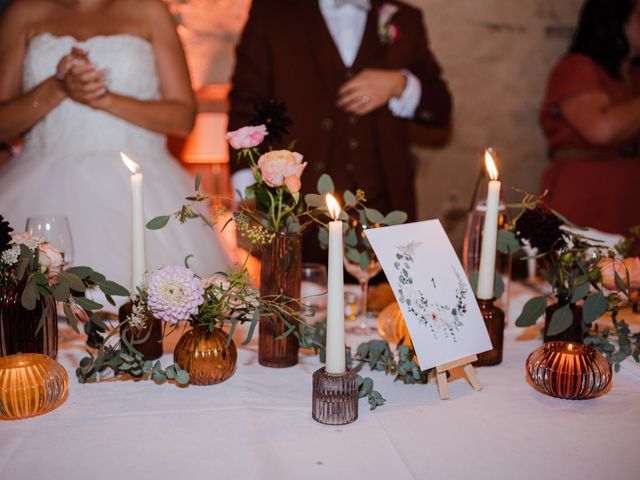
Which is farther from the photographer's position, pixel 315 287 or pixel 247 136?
pixel 315 287

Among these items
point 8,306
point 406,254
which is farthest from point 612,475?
point 8,306

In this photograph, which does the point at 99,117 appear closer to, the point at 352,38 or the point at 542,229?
the point at 352,38

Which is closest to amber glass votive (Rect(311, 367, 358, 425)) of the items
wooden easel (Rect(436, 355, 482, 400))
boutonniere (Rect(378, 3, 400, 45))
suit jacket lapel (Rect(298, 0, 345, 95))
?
wooden easel (Rect(436, 355, 482, 400))

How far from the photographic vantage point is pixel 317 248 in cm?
242

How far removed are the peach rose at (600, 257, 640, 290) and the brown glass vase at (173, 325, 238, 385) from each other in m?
0.60

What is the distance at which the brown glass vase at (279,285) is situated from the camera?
3.12ft

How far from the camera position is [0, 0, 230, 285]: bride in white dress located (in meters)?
1.80

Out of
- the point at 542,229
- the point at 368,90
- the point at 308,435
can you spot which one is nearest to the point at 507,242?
the point at 542,229

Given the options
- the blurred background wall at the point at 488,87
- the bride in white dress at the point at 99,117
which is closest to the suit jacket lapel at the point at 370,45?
the bride in white dress at the point at 99,117

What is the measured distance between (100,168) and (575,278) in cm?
143

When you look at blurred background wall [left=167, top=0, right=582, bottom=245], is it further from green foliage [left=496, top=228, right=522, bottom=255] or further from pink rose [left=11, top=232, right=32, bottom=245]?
pink rose [left=11, top=232, right=32, bottom=245]

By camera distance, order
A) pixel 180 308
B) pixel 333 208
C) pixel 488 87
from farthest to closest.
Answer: pixel 488 87 → pixel 180 308 → pixel 333 208

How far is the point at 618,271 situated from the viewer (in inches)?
38.3

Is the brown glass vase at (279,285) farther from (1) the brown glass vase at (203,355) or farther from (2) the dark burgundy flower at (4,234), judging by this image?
(2) the dark burgundy flower at (4,234)
